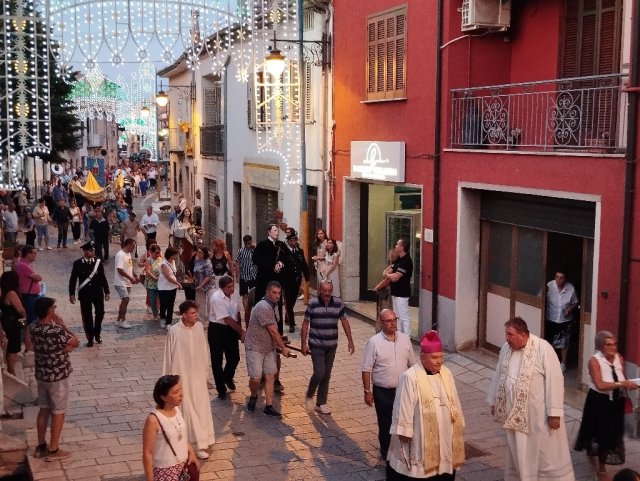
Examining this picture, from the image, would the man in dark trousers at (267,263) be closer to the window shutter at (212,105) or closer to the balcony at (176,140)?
the window shutter at (212,105)

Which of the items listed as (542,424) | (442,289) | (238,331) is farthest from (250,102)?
(542,424)

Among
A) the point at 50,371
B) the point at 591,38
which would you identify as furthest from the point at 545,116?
the point at 50,371

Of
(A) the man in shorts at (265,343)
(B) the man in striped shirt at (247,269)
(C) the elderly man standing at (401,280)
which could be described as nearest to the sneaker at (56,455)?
(A) the man in shorts at (265,343)

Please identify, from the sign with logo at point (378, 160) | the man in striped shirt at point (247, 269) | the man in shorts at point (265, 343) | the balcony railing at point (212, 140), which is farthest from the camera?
the balcony railing at point (212, 140)

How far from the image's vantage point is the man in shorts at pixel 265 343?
→ 32.0 ft

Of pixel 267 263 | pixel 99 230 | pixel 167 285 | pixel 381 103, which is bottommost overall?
pixel 167 285

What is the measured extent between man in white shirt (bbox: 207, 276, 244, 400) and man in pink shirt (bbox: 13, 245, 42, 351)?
3.56 metres

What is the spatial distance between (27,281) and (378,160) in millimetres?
6397

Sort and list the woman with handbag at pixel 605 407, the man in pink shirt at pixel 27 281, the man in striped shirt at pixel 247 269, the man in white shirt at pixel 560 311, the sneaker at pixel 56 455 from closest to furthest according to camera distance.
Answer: the woman with handbag at pixel 605 407, the sneaker at pixel 56 455, the man in white shirt at pixel 560 311, the man in pink shirt at pixel 27 281, the man in striped shirt at pixel 247 269

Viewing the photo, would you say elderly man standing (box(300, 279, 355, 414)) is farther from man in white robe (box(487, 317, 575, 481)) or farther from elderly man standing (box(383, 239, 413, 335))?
elderly man standing (box(383, 239, 413, 335))

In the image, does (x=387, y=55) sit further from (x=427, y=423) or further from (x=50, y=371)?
(x=427, y=423)

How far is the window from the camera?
14.3 metres

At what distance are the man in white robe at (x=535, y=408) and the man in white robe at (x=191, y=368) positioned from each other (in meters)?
3.21

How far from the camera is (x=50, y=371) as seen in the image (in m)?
8.59
